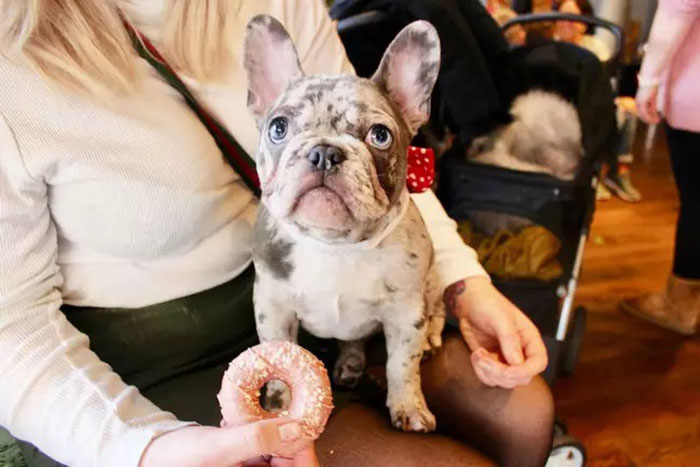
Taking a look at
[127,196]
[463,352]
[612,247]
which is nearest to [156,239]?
[127,196]

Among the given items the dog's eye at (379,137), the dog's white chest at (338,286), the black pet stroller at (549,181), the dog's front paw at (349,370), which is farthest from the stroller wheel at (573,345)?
the dog's eye at (379,137)

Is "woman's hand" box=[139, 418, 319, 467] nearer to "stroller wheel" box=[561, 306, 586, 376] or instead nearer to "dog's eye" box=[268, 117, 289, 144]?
"dog's eye" box=[268, 117, 289, 144]

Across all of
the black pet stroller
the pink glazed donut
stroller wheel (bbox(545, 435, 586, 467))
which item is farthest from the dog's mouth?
the black pet stroller

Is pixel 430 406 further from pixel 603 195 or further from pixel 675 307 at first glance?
A: pixel 603 195

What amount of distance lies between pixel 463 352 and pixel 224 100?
0.45 meters

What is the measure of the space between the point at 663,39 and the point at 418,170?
1.00 meters

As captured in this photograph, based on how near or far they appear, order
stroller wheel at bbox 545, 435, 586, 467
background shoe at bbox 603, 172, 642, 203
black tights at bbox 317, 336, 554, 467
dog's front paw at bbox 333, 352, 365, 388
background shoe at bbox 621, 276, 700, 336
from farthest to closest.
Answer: background shoe at bbox 603, 172, 642, 203 → background shoe at bbox 621, 276, 700, 336 → stroller wheel at bbox 545, 435, 586, 467 → dog's front paw at bbox 333, 352, 365, 388 → black tights at bbox 317, 336, 554, 467

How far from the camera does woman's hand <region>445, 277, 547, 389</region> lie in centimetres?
83

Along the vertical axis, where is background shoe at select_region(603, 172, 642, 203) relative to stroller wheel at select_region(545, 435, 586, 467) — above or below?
below

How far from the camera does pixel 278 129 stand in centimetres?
69

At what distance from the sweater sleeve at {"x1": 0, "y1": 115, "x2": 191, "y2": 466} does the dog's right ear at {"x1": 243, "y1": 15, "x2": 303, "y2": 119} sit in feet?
0.82

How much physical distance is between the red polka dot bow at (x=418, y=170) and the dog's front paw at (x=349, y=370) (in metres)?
0.23

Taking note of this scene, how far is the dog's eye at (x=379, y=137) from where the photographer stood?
68 cm

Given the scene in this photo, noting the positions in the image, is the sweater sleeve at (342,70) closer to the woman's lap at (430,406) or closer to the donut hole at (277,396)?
the woman's lap at (430,406)
